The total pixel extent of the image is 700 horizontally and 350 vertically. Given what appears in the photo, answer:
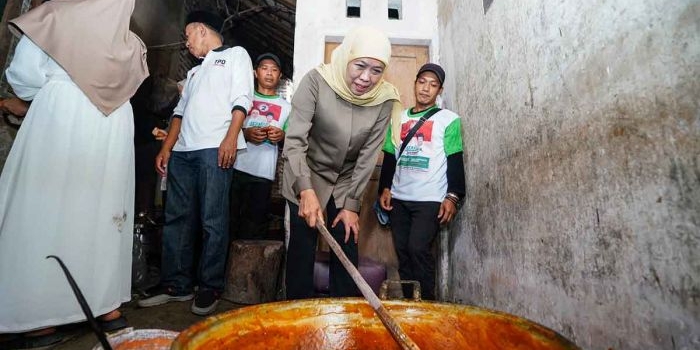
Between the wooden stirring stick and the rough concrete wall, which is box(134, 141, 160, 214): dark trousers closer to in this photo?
the rough concrete wall

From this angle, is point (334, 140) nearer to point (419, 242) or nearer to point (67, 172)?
point (419, 242)

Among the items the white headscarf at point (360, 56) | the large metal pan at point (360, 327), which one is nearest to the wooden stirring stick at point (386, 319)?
the large metal pan at point (360, 327)

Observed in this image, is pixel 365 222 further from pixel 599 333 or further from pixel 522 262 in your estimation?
pixel 599 333

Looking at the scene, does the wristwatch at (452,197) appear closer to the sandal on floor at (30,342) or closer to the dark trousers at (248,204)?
the dark trousers at (248,204)

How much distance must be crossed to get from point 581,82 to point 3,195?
2.65 m

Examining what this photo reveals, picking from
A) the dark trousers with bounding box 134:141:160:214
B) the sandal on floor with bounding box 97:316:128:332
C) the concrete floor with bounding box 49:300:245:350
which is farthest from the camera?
the dark trousers with bounding box 134:141:160:214

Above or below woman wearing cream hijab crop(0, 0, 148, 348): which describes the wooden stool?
below

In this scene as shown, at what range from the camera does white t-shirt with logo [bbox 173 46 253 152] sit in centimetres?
251

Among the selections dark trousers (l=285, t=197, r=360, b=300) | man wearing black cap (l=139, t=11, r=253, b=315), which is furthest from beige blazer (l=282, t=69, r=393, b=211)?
man wearing black cap (l=139, t=11, r=253, b=315)

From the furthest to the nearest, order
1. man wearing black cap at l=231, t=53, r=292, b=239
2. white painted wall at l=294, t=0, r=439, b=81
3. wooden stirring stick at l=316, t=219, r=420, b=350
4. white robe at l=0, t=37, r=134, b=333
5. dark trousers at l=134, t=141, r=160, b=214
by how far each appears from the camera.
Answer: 1. dark trousers at l=134, t=141, r=160, b=214
2. white painted wall at l=294, t=0, r=439, b=81
3. man wearing black cap at l=231, t=53, r=292, b=239
4. white robe at l=0, t=37, r=134, b=333
5. wooden stirring stick at l=316, t=219, r=420, b=350

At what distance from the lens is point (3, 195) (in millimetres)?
1662

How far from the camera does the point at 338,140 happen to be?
201 centimetres

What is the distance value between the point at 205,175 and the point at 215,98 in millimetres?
595

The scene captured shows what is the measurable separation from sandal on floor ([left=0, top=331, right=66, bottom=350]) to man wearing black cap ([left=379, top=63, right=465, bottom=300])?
2112mm
